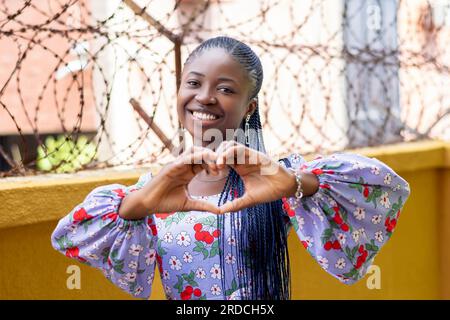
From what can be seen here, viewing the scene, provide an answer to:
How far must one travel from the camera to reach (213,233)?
8.65 feet

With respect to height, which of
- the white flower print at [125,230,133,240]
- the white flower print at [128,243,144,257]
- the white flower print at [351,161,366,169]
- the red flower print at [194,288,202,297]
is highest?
the white flower print at [351,161,366,169]

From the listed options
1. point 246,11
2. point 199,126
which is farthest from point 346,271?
point 246,11

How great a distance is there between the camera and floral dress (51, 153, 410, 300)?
2549 millimetres

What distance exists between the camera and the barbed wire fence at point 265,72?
3863 mm

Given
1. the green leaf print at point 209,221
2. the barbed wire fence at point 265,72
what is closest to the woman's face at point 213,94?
the green leaf print at point 209,221

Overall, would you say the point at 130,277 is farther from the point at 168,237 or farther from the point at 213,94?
the point at 213,94

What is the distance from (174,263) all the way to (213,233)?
144mm

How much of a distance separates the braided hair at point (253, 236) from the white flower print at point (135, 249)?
227 millimetres

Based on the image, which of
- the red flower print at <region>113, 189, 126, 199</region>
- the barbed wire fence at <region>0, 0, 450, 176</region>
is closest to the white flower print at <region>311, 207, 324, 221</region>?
the red flower print at <region>113, 189, 126, 199</region>

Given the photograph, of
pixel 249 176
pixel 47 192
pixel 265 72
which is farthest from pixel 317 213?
pixel 265 72

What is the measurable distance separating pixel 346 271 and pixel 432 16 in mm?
3822

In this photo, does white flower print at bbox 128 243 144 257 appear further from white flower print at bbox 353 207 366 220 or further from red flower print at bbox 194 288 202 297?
white flower print at bbox 353 207 366 220

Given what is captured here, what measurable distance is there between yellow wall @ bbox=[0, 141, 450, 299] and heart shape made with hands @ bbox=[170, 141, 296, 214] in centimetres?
132

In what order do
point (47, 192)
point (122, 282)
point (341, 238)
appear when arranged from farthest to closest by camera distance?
point (47, 192) → point (122, 282) → point (341, 238)
